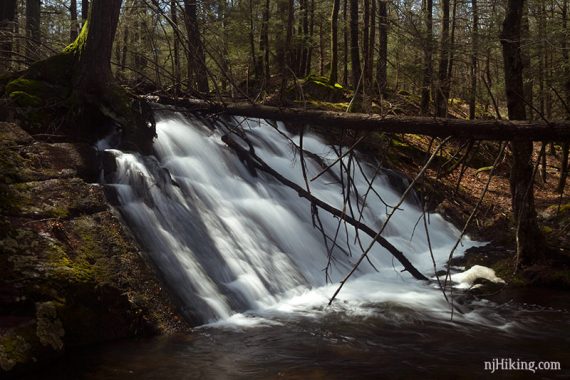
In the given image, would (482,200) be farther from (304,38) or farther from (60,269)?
(304,38)

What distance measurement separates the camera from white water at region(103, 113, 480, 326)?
20.5 feet

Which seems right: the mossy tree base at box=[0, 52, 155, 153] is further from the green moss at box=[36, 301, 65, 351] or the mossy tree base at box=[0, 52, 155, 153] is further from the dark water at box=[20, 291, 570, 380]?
the dark water at box=[20, 291, 570, 380]

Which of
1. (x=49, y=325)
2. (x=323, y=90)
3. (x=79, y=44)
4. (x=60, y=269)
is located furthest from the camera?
(x=323, y=90)

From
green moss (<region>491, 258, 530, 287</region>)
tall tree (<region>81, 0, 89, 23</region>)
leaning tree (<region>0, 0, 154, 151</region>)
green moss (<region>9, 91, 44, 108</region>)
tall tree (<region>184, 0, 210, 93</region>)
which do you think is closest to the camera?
tall tree (<region>184, 0, 210, 93</region>)

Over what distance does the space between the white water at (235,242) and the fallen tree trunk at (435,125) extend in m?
0.99

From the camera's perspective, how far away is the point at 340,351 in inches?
204

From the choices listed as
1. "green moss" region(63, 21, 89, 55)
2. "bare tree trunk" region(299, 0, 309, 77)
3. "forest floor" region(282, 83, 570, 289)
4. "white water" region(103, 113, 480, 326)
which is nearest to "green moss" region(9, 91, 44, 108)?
"green moss" region(63, 21, 89, 55)

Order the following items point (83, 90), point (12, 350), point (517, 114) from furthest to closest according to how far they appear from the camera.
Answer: point (517, 114) < point (83, 90) < point (12, 350)

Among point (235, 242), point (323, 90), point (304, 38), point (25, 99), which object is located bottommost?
point (235, 242)

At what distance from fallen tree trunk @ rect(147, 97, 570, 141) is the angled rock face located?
2175mm

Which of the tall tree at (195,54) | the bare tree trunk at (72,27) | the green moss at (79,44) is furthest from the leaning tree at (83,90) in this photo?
the bare tree trunk at (72,27)

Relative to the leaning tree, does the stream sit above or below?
below

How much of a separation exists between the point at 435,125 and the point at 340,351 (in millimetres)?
2490

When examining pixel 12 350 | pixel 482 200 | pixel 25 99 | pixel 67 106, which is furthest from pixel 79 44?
pixel 482 200
